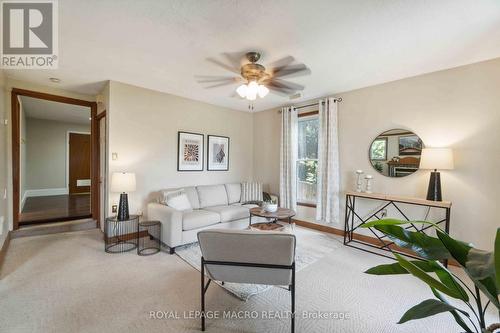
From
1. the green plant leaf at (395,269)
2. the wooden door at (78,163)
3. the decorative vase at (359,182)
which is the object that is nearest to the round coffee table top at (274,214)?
the decorative vase at (359,182)

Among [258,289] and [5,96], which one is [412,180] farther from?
[5,96]

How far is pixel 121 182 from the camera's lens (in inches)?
130

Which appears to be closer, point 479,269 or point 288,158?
point 479,269

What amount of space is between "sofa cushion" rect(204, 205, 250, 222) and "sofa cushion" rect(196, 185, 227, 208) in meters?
0.17

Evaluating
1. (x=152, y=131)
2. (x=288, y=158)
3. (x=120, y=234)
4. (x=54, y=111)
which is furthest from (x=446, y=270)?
(x=54, y=111)

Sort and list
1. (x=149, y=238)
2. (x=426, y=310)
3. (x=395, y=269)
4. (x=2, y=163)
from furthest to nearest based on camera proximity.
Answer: (x=149, y=238), (x=2, y=163), (x=395, y=269), (x=426, y=310)

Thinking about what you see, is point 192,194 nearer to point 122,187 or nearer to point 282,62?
point 122,187

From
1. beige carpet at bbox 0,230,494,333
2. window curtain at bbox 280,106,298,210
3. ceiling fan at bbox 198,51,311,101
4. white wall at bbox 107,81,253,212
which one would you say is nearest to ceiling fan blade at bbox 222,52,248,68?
ceiling fan at bbox 198,51,311,101

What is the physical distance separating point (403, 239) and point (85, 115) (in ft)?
25.0

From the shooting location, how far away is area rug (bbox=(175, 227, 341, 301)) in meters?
2.31

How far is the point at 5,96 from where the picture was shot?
3.34m

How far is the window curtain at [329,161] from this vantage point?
402 centimetres

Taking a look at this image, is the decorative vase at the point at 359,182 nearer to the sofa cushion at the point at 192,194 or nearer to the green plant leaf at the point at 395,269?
the sofa cushion at the point at 192,194

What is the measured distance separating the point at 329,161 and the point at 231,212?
1950 mm
